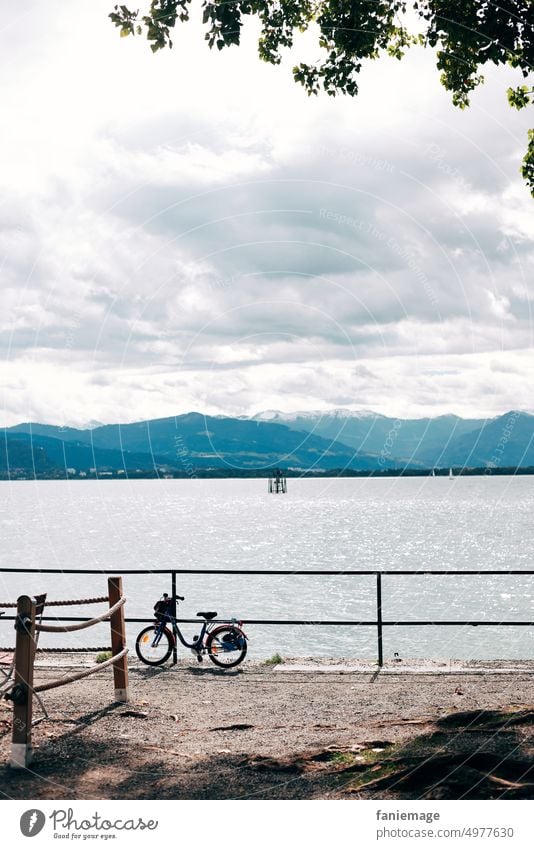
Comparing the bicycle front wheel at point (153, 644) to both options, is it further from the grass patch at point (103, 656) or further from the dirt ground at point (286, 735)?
the dirt ground at point (286, 735)

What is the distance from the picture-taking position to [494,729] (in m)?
8.22

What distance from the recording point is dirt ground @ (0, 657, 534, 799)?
6812 millimetres

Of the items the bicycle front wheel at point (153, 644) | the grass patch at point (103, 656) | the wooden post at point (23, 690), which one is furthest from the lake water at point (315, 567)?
the wooden post at point (23, 690)

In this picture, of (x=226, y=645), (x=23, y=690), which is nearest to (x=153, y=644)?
(x=226, y=645)

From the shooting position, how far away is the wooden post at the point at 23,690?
744 cm

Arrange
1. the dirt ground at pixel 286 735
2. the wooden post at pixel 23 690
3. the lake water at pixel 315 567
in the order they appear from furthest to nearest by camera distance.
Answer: the lake water at pixel 315 567 < the wooden post at pixel 23 690 < the dirt ground at pixel 286 735

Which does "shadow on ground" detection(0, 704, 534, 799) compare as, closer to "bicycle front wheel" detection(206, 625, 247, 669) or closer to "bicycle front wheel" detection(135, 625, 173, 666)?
"bicycle front wheel" detection(206, 625, 247, 669)

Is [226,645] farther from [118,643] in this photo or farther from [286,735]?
[286,735]

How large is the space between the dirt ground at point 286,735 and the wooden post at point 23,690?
16cm

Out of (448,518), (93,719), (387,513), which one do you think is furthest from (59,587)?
(387,513)

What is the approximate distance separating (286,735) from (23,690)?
2.78 meters

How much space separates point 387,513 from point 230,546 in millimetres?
63225
